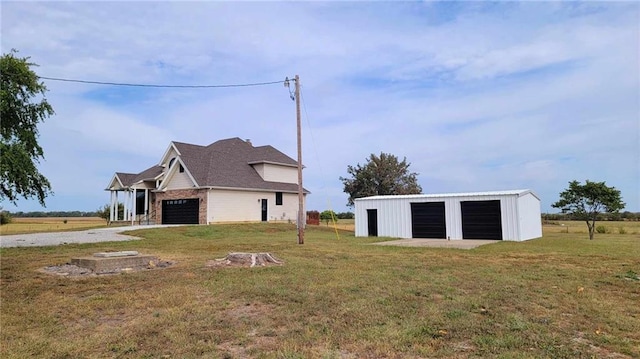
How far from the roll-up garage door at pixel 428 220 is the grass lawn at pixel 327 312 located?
11.9 metres

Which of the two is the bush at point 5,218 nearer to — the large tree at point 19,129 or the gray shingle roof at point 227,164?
the gray shingle roof at point 227,164

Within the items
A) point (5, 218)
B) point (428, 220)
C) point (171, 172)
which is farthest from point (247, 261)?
point (5, 218)

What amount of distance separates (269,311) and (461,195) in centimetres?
1767

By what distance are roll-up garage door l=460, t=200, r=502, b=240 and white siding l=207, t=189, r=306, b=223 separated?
15708 mm

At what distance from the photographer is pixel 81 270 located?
9391 mm

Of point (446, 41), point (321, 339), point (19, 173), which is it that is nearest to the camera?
point (321, 339)

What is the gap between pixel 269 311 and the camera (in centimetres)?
589

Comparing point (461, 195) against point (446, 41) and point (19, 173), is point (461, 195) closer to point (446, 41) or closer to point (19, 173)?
point (446, 41)

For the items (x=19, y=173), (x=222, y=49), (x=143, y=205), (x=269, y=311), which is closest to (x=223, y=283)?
(x=269, y=311)

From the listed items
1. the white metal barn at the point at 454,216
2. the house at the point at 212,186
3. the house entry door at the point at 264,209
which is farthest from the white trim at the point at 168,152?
the white metal barn at the point at 454,216

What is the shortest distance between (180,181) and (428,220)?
59.1 ft

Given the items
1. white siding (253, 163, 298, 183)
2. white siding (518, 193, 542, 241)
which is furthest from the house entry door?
white siding (518, 193, 542, 241)

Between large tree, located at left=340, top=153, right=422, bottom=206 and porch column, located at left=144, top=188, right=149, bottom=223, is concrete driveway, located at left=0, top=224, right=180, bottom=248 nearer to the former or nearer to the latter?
porch column, located at left=144, top=188, right=149, bottom=223

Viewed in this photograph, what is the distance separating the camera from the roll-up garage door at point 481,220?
2058 cm
